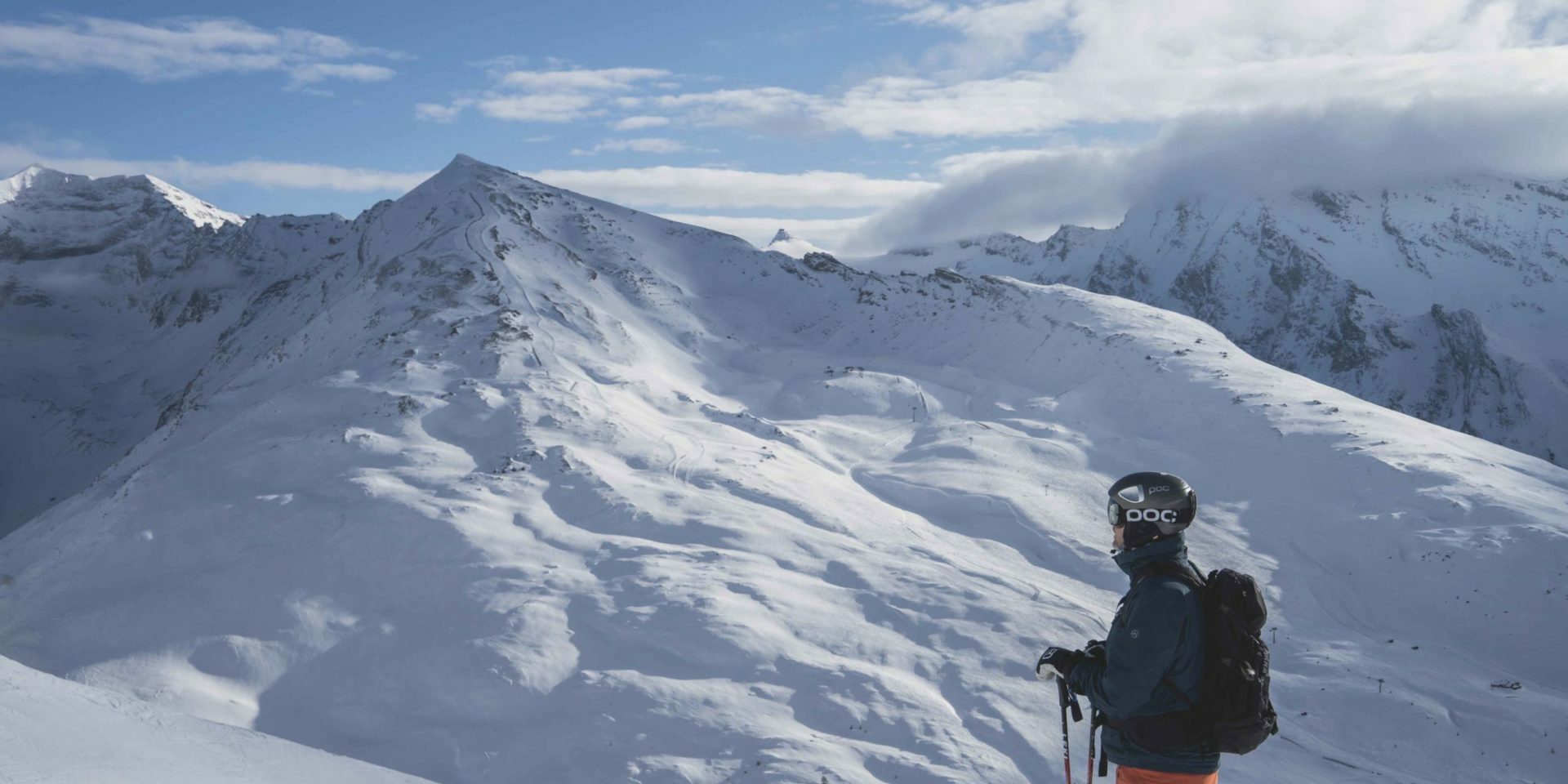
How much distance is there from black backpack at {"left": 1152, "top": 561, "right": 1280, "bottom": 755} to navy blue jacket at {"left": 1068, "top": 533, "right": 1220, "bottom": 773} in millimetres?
64

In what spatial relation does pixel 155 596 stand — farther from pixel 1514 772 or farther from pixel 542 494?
pixel 1514 772

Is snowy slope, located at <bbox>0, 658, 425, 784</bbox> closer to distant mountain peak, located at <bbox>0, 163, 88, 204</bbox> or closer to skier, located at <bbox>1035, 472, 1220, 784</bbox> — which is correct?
skier, located at <bbox>1035, 472, 1220, 784</bbox>

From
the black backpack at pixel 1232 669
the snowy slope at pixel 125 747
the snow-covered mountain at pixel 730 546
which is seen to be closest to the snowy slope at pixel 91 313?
the snow-covered mountain at pixel 730 546

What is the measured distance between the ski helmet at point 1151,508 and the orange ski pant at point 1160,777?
3.69ft

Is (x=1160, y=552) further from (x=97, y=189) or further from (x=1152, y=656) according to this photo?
(x=97, y=189)

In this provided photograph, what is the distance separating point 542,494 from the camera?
19.1m

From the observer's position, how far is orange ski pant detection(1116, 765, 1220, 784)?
468 centimetres

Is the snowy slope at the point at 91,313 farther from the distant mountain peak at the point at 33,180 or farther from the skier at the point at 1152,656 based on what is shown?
the skier at the point at 1152,656

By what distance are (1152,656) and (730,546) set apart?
537 inches

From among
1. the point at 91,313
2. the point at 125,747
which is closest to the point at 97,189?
the point at 91,313

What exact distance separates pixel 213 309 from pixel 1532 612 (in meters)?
86.0

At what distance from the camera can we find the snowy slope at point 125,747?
18.6 ft

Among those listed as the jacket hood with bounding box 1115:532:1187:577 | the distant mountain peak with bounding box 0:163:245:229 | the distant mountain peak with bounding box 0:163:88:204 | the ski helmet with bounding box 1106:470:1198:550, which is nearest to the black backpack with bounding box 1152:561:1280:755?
the jacket hood with bounding box 1115:532:1187:577

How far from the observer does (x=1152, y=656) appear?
14.7ft
